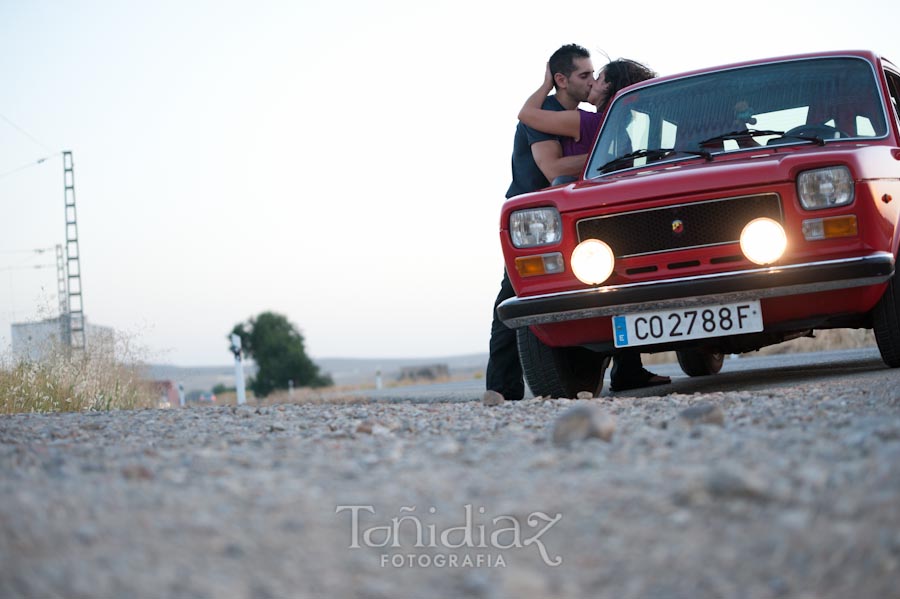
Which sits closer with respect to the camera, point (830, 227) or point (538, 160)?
point (830, 227)

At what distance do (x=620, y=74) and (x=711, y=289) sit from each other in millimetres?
2820

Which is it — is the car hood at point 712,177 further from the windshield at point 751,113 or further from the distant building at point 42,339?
the distant building at point 42,339

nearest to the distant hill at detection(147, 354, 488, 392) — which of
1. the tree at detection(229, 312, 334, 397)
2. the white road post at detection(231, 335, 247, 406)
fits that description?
the tree at detection(229, 312, 334, 397)

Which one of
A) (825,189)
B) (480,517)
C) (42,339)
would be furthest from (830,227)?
(42,339)

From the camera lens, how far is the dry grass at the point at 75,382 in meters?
8.20

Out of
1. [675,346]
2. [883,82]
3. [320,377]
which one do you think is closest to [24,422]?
[675,346]

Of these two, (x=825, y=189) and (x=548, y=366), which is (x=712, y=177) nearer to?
(x=825, y=189)

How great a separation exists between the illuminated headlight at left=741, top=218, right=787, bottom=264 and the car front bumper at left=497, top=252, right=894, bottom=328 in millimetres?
69

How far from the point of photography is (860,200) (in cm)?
509

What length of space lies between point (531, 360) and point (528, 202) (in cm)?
95

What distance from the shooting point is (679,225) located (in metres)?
5.35

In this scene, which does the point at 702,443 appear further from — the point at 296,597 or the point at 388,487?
the point at 296,597

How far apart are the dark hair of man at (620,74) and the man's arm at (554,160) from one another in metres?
0.62

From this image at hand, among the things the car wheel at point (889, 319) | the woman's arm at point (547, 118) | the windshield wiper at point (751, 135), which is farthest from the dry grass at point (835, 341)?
the car wheel at point (889, 319)
